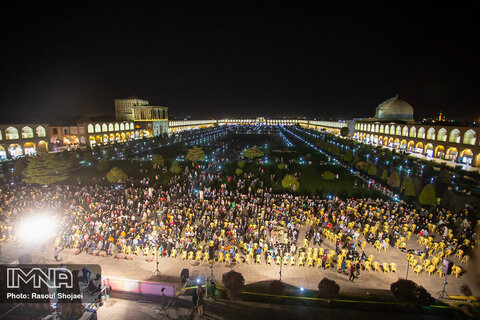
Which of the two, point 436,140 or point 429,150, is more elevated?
point 436,140

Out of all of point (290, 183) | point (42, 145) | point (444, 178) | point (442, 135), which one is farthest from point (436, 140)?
point (42, 145)

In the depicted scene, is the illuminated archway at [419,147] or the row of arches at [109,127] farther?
the row of arches at [109,127]

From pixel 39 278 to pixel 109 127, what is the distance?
6028 centimetres

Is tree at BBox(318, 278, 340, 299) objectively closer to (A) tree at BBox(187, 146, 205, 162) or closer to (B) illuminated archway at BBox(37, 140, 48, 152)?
(A) tree at BBox(187, 146, 205, 162)

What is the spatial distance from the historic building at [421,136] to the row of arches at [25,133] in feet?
204

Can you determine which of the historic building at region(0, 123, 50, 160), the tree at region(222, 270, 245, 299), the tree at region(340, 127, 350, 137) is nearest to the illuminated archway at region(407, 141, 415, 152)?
→ the tree at region(340, 127, 350, 137)

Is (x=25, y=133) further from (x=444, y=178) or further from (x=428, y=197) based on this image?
(x=444, y=178)

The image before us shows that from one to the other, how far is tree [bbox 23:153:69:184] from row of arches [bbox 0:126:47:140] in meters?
21.4

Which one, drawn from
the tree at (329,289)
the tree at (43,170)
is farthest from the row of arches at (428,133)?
the tree at (43,170)

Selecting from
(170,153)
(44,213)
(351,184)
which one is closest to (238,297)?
(44,213)

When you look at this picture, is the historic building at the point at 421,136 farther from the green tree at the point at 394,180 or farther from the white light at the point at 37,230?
the white light at the point at 37,230

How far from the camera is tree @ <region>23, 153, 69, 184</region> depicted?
23375 millimetres

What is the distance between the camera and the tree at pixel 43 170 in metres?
23.4

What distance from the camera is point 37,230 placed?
43.1 feet
